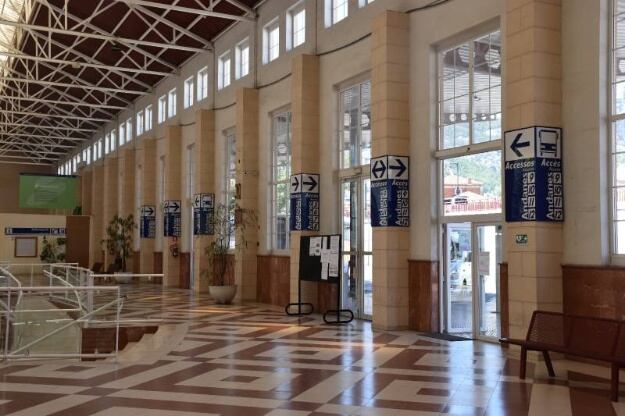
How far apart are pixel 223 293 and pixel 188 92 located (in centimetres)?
953

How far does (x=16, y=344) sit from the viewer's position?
9938mm

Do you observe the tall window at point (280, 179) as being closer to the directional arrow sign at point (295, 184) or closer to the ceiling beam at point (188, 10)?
the directional arrow sign at point (295, 184)

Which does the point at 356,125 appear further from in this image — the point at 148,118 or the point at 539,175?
the point at 148,118

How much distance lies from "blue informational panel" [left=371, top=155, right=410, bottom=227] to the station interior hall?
0.11ft

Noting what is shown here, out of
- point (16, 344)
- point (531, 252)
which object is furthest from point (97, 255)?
point (531, 252)

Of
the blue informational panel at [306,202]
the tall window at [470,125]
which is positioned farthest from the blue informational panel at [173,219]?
the tall window at [470,125]

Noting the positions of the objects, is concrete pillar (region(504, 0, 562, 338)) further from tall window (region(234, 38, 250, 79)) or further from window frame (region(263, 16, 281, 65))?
tall window (region(234, 38, 250, 79))

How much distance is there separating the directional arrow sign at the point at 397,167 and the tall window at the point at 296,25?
5293 mm

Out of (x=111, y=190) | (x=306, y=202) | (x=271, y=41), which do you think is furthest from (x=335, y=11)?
(x=111, y=190)

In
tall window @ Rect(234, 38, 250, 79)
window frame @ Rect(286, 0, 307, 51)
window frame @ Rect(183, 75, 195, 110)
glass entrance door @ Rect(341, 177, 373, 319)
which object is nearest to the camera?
glass entrance door @ Rect(341, 177, 373, 319)

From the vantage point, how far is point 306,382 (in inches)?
280

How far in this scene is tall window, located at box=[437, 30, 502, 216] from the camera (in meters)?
10.1

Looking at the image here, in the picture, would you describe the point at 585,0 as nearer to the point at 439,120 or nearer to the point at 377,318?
the point at 439,120

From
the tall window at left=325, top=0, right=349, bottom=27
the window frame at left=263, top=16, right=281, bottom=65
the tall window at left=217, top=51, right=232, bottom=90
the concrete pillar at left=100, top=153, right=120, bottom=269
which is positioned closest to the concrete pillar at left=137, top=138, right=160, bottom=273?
the concrete pillar at left=100, top=153, right=120, bottom=269
